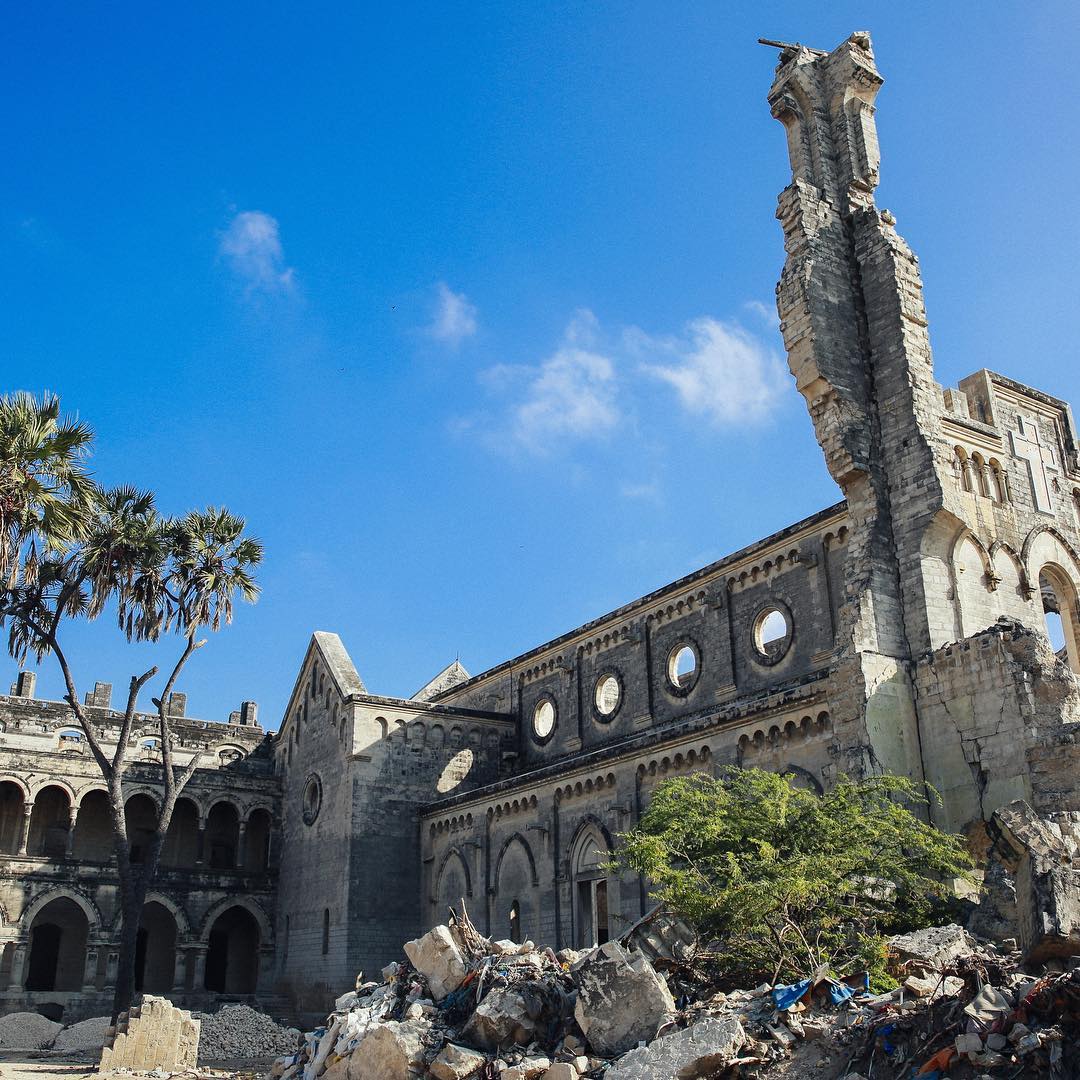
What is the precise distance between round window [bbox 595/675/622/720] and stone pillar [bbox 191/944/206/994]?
53.9 feet

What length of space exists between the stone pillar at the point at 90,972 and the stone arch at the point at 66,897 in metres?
0.61

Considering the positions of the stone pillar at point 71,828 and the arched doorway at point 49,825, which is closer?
the stone pillar at point 71,828

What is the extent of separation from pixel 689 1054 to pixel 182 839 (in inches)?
1436

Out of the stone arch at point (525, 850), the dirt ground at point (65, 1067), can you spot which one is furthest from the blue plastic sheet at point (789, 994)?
the stone arch at point (525, 850)

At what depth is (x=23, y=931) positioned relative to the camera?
35125 millimetres

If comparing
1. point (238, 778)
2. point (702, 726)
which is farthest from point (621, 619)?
point (238, 778)

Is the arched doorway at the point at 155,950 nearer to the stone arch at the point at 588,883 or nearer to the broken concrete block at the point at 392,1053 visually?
the stone arch at the point at 588,883

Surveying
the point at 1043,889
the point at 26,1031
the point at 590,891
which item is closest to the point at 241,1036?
the point at 26,1031

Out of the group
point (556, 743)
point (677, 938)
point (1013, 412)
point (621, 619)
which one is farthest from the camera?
point (556, 743)

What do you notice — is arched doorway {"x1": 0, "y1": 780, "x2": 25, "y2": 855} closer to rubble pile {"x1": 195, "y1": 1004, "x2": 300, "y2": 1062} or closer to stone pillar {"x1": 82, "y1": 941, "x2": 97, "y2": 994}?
stone pillar {"x1": 82, "y1": 941, "x2": 97, "y2": 994}

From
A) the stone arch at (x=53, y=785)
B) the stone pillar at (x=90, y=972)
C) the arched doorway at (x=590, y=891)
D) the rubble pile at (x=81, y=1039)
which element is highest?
the stone arch at (x=53, y=785)

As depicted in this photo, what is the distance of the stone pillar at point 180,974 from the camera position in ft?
121

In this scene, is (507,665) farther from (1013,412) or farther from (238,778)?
(1013,412)

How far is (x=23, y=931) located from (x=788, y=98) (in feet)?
107
